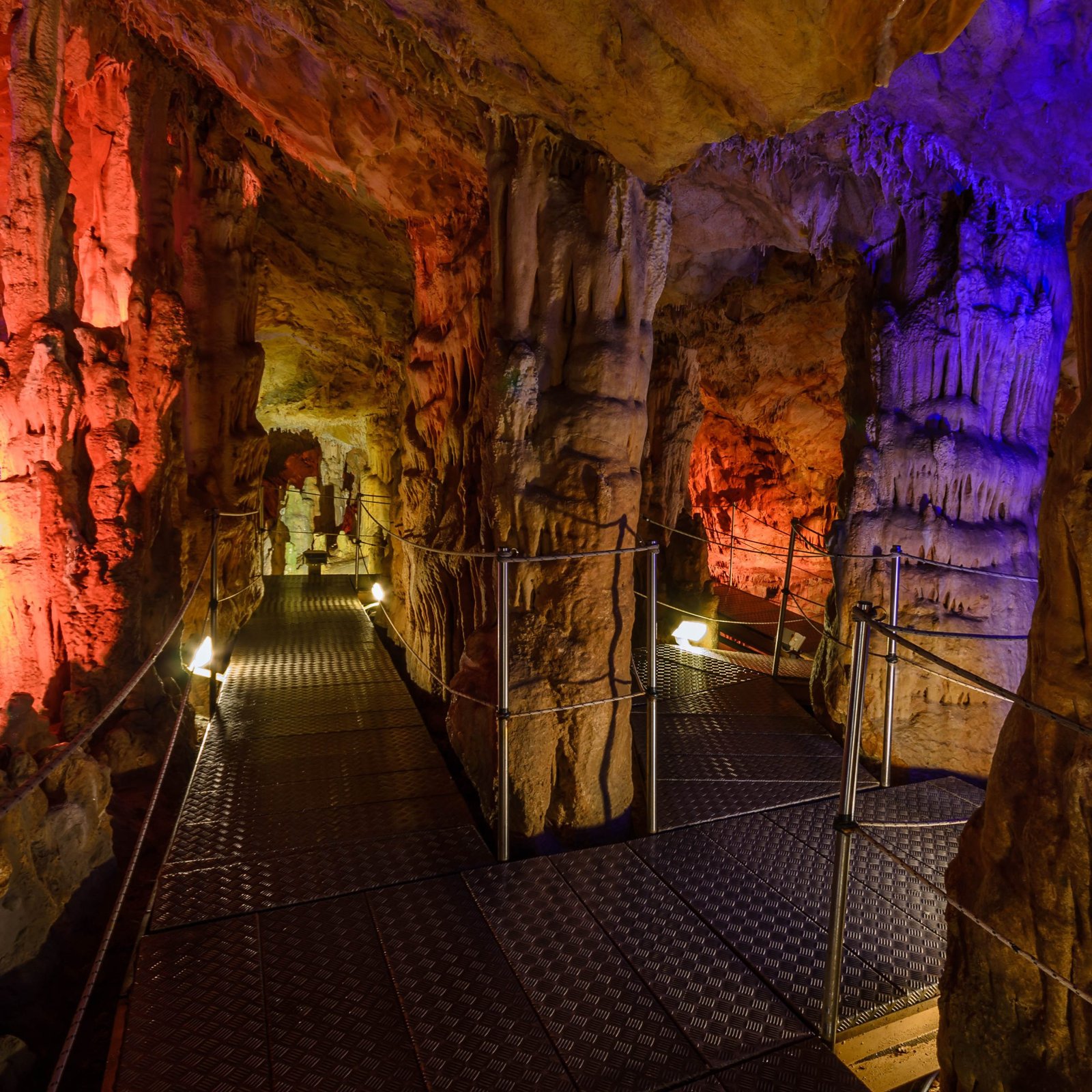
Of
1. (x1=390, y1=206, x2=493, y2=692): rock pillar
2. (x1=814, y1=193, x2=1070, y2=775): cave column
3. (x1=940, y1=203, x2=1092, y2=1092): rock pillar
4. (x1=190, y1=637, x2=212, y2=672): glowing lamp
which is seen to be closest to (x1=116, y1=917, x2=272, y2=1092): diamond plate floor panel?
(x1=940, y1=203, x2=1092, y2=1092): rock pillar

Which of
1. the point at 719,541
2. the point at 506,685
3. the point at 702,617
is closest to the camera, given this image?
the point at 506,685

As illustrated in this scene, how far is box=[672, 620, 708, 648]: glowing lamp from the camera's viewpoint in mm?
8148

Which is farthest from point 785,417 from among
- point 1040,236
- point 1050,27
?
point 1050,27

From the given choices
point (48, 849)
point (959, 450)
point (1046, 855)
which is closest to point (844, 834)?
point (1046, 855)

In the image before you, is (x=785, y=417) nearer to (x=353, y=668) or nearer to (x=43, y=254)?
(x=353, y=668)

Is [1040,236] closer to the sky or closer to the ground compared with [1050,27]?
closer to the ground

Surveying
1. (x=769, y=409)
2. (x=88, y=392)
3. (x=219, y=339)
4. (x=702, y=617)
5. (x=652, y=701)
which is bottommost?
(x=702, y=617)

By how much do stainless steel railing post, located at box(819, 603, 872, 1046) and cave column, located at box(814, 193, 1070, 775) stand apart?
3029 millimetres

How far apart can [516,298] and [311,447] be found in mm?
17554

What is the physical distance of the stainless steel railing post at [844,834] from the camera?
7.93 ft

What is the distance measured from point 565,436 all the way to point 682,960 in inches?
106

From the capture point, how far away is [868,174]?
564cm

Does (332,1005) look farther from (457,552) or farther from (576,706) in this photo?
(457,552)

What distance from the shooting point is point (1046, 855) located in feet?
6.43
